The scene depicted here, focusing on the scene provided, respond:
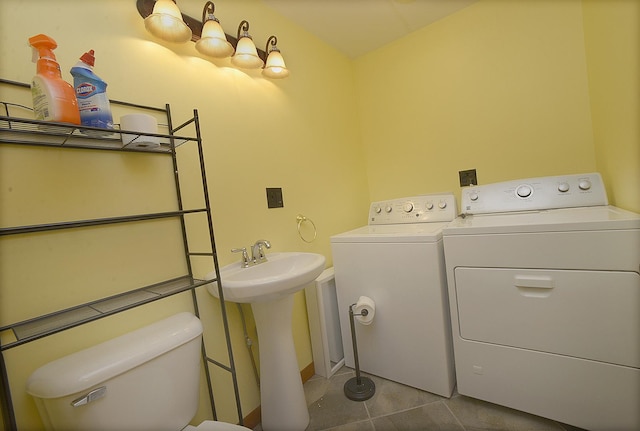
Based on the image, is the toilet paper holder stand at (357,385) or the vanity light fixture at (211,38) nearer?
the vanity light fixture at (211,38)

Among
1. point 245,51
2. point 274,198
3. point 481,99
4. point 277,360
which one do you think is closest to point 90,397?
point 277,360

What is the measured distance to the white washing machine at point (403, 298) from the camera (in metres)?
1.39

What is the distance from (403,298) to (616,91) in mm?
1331

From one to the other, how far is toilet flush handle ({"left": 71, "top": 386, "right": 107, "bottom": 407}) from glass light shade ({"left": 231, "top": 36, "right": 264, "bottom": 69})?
143cm

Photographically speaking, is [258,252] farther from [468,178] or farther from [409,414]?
[468,178]

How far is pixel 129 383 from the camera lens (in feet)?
2.59

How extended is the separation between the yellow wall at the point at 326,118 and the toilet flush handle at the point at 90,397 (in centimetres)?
25

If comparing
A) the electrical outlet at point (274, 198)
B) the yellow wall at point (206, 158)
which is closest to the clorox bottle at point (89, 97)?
the yellow wall at point (206, 158)

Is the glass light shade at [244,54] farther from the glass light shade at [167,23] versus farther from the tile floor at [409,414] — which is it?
the tile floor at [409,414]

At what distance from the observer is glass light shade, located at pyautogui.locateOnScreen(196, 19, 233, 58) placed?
3.99ft

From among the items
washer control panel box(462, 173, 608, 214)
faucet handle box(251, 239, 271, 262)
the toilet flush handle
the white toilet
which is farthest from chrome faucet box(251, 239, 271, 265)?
washer control panel box(462, 173, 608, 214)

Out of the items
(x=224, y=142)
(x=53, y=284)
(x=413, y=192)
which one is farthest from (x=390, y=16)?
(x=53, y=284)

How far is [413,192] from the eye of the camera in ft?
7.20

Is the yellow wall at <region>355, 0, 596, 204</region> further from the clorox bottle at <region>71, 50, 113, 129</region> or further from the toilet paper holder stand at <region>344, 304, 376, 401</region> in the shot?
the clorox bottle at <region>71, 50, 113, 129</region>
